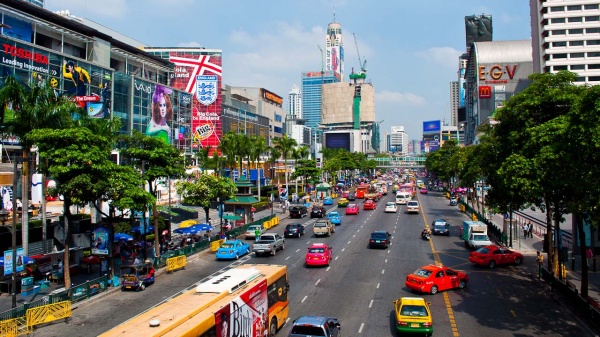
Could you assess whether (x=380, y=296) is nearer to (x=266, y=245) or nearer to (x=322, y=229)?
(x=266, y=245)

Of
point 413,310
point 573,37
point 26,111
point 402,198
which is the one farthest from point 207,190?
point 573,37

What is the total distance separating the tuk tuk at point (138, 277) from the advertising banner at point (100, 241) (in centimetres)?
164

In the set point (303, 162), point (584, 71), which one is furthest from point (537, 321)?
point (584, 71)

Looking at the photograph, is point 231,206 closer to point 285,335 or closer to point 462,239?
point 462,239

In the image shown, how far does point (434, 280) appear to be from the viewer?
85.9 ft

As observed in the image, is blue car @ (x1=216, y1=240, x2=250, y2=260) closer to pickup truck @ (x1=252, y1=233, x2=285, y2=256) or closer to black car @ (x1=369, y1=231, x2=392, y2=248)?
pickup truck @ (x1=252, y1=233, x2=285, y2=256)

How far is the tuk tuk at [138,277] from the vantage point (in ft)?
91.5

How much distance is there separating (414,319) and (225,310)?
26.4 feet

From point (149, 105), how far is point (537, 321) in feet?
235

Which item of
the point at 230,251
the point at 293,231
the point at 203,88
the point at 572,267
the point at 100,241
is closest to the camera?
A: the point at 100,241

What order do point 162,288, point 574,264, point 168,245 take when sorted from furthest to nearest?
point 168,245
point 574,264
point 162,288

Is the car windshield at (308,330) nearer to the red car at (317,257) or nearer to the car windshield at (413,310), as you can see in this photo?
the car windshield at (413,310)

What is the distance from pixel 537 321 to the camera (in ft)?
70.0

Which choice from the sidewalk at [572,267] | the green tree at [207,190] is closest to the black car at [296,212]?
the green tree at [207,190]
